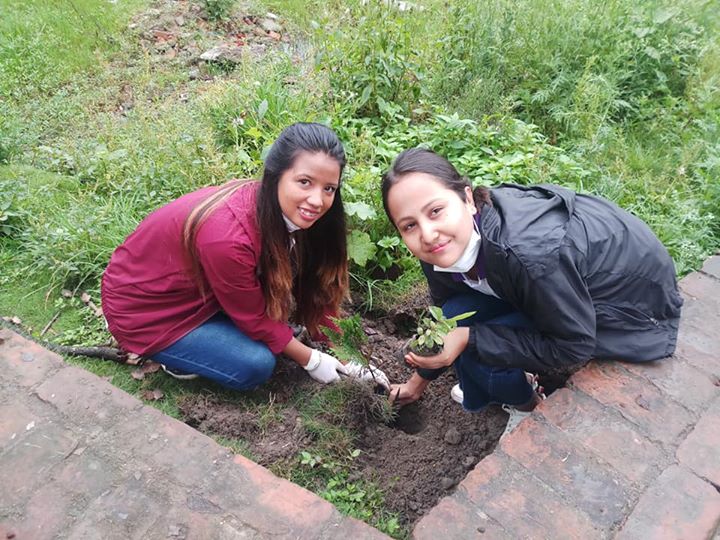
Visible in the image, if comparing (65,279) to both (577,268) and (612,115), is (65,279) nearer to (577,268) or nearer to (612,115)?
(577,268)

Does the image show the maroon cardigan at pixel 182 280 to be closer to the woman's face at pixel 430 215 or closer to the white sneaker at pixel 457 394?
the woman's face at pixel 430 215

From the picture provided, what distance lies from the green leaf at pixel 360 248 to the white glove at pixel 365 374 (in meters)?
0.61

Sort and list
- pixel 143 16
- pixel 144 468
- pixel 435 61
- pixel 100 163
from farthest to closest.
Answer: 1. pixel 143 16
2. pixel 435 61
3. pixel 100 163
4. pixel 144 468

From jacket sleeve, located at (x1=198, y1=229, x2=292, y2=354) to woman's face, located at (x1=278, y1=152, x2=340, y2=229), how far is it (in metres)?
0.24

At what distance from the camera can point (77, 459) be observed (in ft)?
6.26

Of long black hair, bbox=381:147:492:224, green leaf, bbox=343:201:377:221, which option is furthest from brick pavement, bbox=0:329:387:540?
green leaf, bbox=343:201:377:221

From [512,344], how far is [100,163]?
309 cm

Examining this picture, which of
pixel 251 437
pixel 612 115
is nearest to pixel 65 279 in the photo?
pixel 251 437

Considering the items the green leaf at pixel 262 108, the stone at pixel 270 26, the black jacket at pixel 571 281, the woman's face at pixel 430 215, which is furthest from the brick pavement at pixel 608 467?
the stone at pixel 270 26

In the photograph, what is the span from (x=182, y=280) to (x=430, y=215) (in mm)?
1143

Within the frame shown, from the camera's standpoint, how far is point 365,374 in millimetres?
2574

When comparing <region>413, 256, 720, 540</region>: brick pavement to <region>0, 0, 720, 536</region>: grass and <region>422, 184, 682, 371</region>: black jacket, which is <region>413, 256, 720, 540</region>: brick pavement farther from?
<region>0, 0, 720, 536</region>: grass

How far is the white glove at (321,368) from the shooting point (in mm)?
2559

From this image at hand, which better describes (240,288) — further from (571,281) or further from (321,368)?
(571,281)
